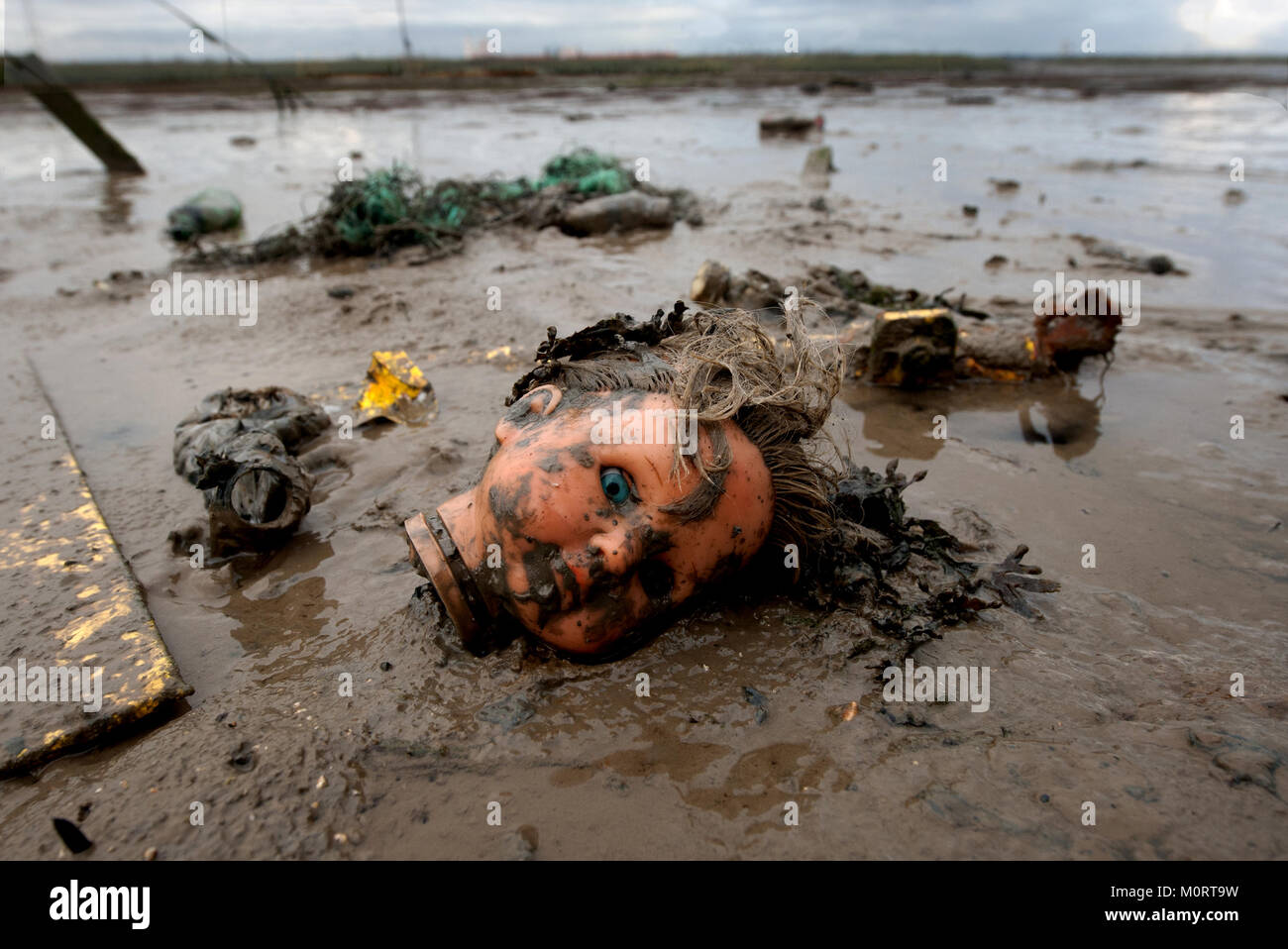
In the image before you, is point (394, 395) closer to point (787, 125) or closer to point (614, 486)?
point (614, 486)

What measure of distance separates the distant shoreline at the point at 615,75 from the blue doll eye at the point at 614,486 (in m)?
36.4

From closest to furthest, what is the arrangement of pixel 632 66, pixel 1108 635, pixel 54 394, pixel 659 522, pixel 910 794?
pixel 910 794 < pixel 659 522 < pixel 1108 635 < pixel 54 394 < pixel 632 66

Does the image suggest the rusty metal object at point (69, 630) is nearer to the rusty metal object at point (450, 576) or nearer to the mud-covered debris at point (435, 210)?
the rusty metal object at point (450, 576)

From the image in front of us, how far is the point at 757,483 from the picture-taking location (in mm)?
2607

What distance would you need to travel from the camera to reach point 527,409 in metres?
2.59

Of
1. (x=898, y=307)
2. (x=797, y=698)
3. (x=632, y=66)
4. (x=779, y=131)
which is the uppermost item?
(x=632, y=66)

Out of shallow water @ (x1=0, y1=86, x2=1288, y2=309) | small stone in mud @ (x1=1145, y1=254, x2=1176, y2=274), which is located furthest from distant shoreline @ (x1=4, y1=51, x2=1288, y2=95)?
small stone in mud @ (x1=1145, y1=254, x2=1176, y2=274)

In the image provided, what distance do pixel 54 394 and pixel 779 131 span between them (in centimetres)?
1644

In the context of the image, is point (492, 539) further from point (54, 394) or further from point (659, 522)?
point (54, 394)

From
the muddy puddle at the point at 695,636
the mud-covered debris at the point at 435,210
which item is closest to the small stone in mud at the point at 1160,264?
the muddy puddle at the point at 695,636

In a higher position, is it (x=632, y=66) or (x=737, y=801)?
(x=632, y=66)

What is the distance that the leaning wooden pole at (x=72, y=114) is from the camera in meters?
11.5

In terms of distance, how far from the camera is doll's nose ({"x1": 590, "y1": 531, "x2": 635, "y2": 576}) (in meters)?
2.31
